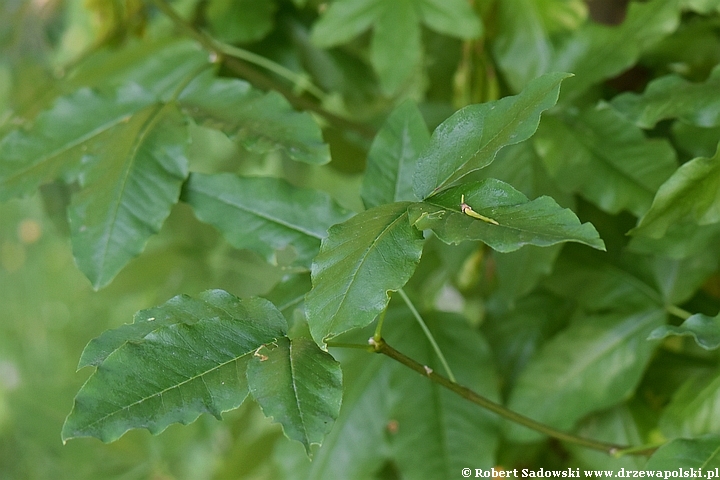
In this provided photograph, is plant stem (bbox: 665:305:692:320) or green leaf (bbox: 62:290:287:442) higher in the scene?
green leaf (bbox: 62:290:287:442)

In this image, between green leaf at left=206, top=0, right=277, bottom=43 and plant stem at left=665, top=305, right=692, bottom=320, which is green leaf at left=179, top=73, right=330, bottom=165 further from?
plant stem at left=665, top=305, right=692, bottom=320

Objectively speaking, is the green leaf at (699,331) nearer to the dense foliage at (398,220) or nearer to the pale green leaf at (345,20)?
the dense foliage at (398,220)

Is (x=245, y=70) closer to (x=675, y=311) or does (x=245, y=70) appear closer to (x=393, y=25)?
(x=393, y=25)

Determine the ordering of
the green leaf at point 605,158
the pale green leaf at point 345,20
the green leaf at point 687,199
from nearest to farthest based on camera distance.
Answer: the green leaf at point 687,199 < the green leaf at point 605,158 < the pale green leaf at point 345,20

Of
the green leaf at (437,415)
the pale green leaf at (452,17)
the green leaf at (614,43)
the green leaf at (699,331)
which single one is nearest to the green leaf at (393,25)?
the pale green leaf at (452,17)

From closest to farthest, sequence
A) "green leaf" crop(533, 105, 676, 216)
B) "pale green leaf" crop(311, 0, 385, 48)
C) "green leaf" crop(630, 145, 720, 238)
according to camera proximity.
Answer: "green leaf" crop(630, 145, 720, 238) → "green leaf" crop(533, 105, 676, 216) → "pale green leaf" crop(311, 0, 385, 48)

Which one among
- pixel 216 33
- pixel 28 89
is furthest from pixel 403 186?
pixel 28 89

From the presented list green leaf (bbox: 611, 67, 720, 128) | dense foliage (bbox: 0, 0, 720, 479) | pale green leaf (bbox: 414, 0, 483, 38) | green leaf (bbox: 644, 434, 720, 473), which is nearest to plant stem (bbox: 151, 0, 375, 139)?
dense foliage (bbox: 0, 0, 720, 479)
